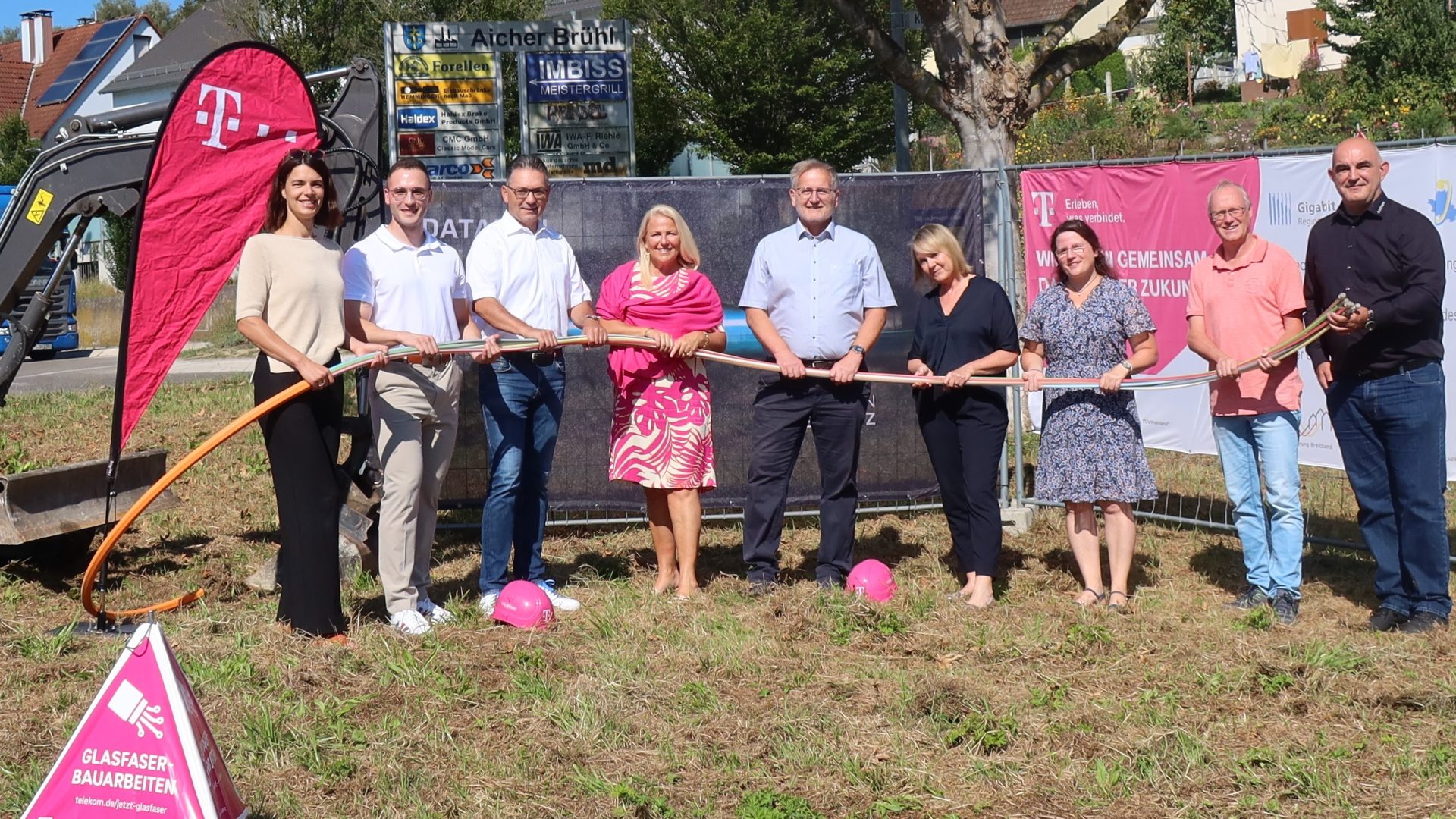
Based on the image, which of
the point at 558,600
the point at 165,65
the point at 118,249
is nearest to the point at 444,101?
the point at 558,600

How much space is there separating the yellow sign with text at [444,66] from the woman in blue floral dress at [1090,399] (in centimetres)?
1161

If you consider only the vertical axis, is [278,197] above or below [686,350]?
above

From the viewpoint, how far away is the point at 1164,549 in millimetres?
7785

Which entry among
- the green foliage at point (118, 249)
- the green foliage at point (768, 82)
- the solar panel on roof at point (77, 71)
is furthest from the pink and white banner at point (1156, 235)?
the solar panel on roof at point (77, 71)

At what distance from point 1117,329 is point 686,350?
1975 mm

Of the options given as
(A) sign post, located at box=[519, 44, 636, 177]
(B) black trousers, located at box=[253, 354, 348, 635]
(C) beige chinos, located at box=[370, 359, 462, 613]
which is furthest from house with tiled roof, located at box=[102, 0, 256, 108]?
(B) black trousers, located at box=[253, 354, 348, 635]

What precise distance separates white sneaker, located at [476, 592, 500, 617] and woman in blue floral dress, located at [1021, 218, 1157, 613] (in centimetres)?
262

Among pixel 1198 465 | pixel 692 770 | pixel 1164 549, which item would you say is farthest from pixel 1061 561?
pixel 692 770

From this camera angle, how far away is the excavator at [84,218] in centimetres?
671

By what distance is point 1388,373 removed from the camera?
593cm

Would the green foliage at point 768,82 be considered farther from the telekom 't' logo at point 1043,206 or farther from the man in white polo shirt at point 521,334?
the man in white polo shirt at point 521,334

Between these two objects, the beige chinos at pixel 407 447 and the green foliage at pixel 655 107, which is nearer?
the beige chinos at pixel 407 447

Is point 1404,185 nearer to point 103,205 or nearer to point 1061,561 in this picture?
point 1061,561

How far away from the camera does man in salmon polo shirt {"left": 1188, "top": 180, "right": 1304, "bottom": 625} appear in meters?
6.17
